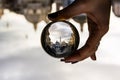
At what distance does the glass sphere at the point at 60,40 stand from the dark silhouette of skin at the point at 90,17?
1.1 inches

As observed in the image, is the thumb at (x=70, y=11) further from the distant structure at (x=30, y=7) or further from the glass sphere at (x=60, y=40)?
the distant structure at (x=30, y=7)

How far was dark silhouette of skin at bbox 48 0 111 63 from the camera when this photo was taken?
750 millimetres

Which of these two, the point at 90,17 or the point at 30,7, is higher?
the point at 90,17

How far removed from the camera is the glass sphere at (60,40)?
80 cm

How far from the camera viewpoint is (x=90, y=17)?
30.4 inches

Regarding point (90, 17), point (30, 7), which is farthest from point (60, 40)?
point (30, 7)

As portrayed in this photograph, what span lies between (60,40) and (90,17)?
0.09 metres

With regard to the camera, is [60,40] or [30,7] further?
[30,7]

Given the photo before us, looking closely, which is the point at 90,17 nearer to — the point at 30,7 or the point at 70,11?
the point at 70,11

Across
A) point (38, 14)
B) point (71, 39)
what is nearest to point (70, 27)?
point (71, 39)

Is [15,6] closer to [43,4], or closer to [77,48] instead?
[43,4]

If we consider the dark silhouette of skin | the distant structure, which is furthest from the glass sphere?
the distant structure

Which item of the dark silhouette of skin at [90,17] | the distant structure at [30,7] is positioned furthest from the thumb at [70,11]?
the distant structure at [30,7]

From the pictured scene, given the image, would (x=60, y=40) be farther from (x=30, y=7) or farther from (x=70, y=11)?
(x=30, y=7)
